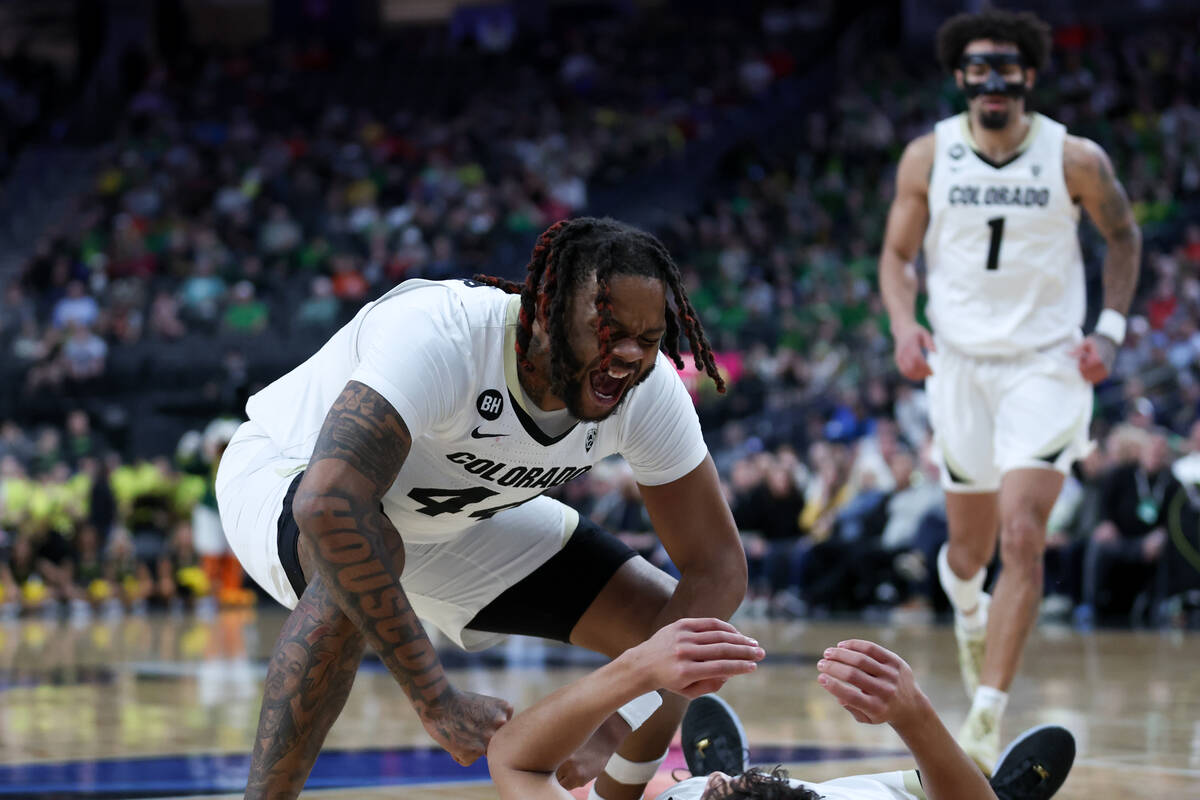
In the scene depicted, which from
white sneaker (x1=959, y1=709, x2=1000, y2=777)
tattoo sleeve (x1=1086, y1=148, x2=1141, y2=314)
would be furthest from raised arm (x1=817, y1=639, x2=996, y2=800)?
tattoo sleeve (x1=1086, y1=148, x2=1141, y2=314)

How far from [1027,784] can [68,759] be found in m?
3.22

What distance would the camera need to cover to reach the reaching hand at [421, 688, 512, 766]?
2.96 m

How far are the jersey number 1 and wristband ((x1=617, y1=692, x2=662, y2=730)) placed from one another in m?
2.61

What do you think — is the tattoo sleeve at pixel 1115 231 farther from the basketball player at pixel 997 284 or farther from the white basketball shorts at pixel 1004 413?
the white basketball shorts at pixel 1004 413

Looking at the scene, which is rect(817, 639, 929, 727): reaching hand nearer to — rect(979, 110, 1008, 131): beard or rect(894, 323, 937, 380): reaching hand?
rect(894, 323, 937, 380): reaching hand

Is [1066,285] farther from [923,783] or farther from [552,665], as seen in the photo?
[552,665]

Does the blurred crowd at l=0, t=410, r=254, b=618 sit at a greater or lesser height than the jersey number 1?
lesser

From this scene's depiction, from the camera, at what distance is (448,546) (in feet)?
12.6

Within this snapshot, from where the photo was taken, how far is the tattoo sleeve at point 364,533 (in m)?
3.01

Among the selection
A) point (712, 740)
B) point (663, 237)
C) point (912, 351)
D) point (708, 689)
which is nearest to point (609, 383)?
point (708, 689)

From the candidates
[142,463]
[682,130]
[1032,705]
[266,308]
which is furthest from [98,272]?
[1032,705]

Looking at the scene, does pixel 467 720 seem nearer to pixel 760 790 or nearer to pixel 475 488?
pixel 760 790

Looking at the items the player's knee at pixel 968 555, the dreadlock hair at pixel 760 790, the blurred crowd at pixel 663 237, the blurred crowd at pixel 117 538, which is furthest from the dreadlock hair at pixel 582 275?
the blurred crowd at pixel 117 538

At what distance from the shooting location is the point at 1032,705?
649cm
